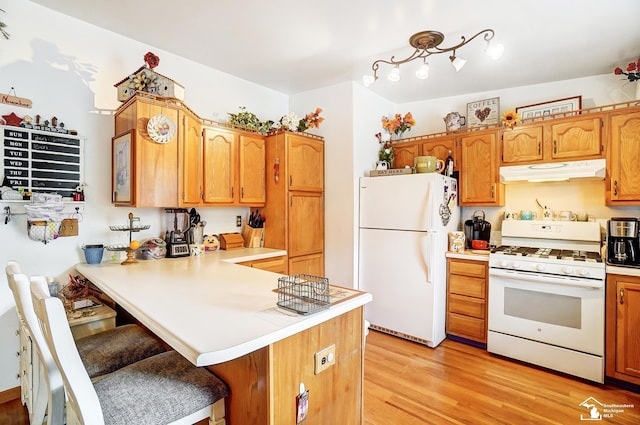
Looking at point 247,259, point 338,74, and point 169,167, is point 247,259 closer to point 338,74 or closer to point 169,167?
point 169,167

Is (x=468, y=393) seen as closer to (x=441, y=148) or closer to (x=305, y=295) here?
(x=305, y=295)

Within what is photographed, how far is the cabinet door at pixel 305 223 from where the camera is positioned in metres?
3.12

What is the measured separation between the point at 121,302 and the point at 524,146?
11.3 ft

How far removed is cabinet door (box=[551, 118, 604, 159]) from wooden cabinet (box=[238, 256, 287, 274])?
8.95 feet

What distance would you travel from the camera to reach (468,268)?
118 inches

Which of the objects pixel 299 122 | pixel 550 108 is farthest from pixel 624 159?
pixel 299 122

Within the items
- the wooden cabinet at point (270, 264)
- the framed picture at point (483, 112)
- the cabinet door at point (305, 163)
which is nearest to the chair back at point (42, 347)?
the wooden cabinet at point (270, 264)

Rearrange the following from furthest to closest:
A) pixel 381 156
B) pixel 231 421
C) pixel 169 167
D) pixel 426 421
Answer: pixel 381 156 → pixel 169 167 → pixel 426 421 → pixel 231 421

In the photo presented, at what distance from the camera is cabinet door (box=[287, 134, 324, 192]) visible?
3100mm

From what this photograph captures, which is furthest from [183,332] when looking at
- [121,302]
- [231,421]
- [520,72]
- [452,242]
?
[520,72]

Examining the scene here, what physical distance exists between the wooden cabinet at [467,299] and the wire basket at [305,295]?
2203 millimetres

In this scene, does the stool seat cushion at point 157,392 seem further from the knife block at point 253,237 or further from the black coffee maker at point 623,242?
the black coffee maker at point 623,242

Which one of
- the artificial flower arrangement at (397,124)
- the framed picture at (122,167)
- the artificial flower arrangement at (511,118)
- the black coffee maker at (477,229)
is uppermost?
the artificial flower arrangement at (397,124)

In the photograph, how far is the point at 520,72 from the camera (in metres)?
2.97
